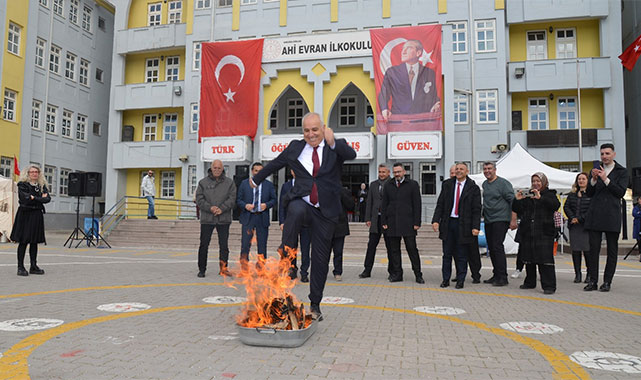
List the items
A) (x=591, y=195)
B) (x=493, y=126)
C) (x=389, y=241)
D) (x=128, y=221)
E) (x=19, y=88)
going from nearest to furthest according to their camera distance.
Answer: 1. (x=591, y=195)
2. (x=389, y=241)
3. (x=128, y=221)
4. (x=493, y=126)
5. (x=19, y=88)

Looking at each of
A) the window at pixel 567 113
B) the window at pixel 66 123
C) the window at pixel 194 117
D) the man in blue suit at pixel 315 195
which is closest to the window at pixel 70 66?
the window at pixel 66 123

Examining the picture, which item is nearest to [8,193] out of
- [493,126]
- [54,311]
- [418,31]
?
[54,311]

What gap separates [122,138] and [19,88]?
5920mm

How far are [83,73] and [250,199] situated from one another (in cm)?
2784

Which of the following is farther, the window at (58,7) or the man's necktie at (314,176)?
the window at (58,7)

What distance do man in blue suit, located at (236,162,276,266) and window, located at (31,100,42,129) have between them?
2390 cm

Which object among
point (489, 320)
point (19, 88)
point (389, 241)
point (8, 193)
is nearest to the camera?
point (489, 320)

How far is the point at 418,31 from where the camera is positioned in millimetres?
21359

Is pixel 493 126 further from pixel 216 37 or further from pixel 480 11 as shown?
pixel 216 37

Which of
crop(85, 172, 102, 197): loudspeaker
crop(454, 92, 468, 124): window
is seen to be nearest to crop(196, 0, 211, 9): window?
crop(454, 92, 468, 124): window

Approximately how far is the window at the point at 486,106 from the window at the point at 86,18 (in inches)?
980

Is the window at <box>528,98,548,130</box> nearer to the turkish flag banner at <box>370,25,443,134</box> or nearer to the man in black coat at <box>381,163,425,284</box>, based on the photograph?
the turkish flag banner at <box>370,25,443,134</box>

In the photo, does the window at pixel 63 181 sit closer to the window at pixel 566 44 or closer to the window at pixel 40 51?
the window at pixel 40 51

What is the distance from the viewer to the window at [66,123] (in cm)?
3005
